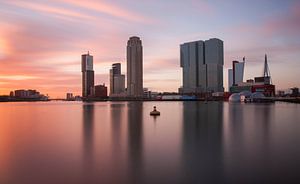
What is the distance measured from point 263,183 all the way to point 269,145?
47.2 ft

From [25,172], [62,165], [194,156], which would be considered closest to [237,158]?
[194,156]

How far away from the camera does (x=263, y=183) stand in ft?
52.9

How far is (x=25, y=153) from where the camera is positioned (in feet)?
87.2

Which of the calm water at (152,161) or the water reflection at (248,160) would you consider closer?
the water reflection at (248,160)

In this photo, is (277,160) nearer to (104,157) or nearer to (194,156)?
(194,156)

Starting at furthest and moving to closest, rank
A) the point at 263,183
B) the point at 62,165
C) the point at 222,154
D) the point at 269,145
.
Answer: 1. the point at 269,145
2. the point at 222,154
3. the point at 62,165
4. the point at 263,183

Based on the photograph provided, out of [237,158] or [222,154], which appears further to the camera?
[222,154]

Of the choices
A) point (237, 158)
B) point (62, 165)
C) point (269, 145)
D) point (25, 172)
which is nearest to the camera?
point (25, 172)

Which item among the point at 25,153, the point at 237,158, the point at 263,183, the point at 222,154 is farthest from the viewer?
the point at 25,153

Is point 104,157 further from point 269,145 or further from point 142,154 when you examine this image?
point 269,145

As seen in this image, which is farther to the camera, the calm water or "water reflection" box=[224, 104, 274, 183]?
the calm water

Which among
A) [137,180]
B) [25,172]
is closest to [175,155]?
[137,180]

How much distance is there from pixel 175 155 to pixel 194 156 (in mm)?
1627

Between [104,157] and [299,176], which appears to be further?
[104,157]
